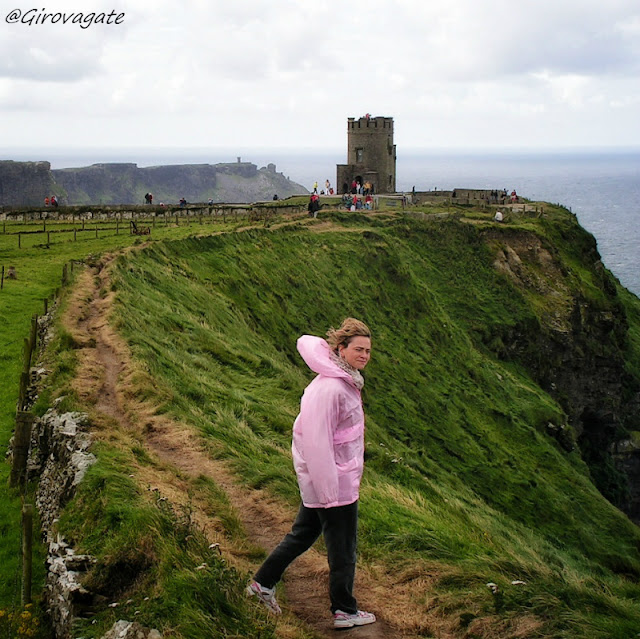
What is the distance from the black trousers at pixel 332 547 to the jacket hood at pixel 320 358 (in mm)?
1251

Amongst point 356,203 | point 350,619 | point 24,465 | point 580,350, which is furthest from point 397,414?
point 356,203

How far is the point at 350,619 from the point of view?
23.2ft

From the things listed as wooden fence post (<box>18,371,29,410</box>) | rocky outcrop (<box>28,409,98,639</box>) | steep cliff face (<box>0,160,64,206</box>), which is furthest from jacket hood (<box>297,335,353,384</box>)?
steep cliff face (<box>0,160,64,206</box>)

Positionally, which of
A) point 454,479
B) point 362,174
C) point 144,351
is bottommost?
point 454,479

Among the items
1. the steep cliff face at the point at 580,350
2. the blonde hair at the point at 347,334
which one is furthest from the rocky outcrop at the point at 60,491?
the steep cliff face at the point at 580,350

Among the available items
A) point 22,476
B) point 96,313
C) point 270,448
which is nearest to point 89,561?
point 22,476

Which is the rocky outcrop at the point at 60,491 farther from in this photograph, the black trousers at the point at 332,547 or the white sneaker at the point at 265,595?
the black trousers at the point at 332,547

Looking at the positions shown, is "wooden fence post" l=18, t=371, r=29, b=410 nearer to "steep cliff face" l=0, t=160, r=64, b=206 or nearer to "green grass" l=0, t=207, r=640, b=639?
"green grass" l=0, t=207, r=640, b=639

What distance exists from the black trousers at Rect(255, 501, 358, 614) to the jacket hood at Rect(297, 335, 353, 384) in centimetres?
125

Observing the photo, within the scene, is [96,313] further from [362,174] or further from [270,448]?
[362,174]

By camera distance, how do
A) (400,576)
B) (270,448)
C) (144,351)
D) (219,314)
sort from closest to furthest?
(400,576) → (270,448) → (144,351) → (219,314)

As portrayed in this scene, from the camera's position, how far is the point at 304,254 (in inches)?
1425

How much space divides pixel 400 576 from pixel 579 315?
41.5 meters

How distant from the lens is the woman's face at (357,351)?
697 centimetres
